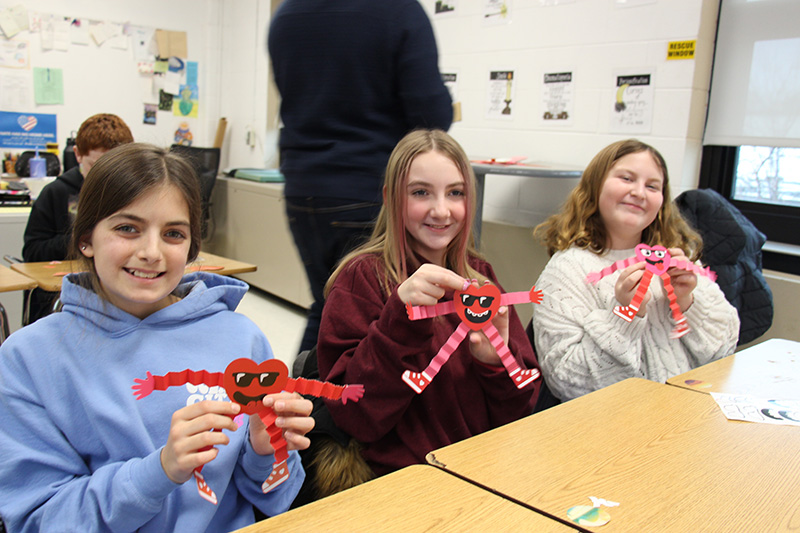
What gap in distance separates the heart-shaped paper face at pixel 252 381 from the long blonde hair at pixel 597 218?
1226 mm

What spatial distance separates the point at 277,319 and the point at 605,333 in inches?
120

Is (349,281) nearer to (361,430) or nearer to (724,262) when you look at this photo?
(361,430)

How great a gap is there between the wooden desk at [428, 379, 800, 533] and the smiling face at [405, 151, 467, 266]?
46 centimetres

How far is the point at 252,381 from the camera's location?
91 cm

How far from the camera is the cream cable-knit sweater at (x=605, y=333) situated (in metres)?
1.65

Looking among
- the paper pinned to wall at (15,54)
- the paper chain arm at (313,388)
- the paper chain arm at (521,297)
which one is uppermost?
the paper pinned to wall at (15,54)

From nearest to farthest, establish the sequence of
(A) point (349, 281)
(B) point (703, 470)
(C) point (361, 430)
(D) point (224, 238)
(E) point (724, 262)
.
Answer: (B) point (703, 470)
(C) point (361, 430)
(A) point (349, 281)
(E) point (724, 262)
(D) point (224, 238)

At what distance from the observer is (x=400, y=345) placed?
48.2 inches

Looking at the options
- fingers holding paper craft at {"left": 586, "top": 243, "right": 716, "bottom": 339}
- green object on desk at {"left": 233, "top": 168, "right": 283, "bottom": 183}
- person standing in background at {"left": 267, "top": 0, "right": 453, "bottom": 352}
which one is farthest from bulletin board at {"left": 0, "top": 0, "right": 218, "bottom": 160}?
fingers holding paper craft at {"left": 586, "top": 243, "right": 716, "bottom": 339}

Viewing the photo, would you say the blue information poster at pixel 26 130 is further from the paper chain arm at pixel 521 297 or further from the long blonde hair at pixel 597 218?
the paper chain arm at pixel 521 297

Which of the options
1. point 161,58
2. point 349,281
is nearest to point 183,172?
point 349,281

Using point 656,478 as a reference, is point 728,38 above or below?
above

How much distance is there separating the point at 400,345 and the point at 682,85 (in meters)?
2.20

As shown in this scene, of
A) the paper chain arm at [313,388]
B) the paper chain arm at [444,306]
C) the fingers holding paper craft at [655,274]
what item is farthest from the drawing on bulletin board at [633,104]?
the paper chain arm at [313,388]
